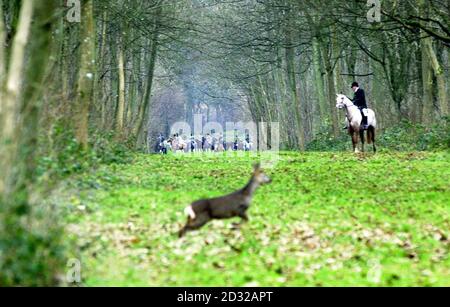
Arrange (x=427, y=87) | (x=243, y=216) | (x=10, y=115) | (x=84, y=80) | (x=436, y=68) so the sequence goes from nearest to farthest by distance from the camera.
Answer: (x=10, y=115)
(x=243, y=216)
(x=84, y=80)
(x=436, y=68)
(x=427, y=87)

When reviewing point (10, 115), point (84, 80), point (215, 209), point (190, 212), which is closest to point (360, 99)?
point (84, 80)

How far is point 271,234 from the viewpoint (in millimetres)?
12062

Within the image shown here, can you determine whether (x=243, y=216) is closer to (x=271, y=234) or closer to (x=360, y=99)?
(x=271, y=234)

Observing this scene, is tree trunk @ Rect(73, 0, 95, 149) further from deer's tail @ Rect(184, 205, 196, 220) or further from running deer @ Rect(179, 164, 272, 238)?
deer's tail @ Rect(184, 205, 196, 220)

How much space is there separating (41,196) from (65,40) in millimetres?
18551

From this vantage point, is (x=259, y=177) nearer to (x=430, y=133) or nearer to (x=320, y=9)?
(x=320, y=9)

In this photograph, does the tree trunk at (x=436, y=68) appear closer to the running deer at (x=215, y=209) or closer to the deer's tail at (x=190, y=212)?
the running deer at (x=215, y=209)

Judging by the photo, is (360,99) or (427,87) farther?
(427,87)

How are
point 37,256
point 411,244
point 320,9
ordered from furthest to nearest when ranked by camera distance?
point 320,9, point 411,244, point 37,256

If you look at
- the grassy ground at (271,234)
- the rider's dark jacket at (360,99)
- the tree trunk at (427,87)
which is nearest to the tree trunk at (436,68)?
the tree trunk at (427,87)

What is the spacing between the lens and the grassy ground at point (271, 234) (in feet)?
31.8
